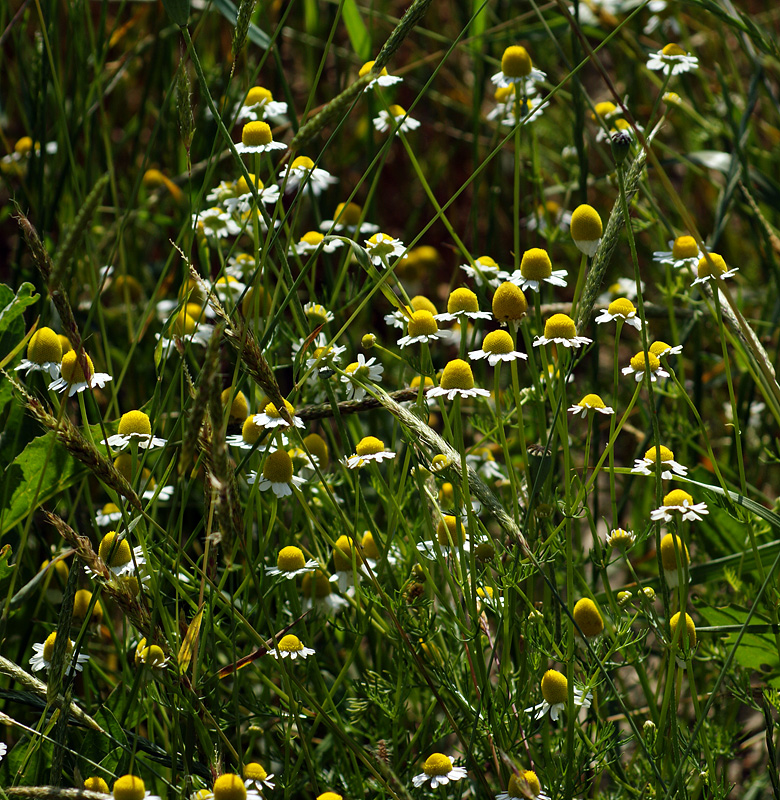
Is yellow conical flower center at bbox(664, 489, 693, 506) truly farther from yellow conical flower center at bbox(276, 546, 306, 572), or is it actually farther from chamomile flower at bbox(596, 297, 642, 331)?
yellow conical flower center at bbox(276, 546, 306, 572)

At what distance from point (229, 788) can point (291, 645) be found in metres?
0.25

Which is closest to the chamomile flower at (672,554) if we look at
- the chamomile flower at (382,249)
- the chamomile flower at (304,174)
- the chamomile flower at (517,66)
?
the chamomile flower at (382,249)

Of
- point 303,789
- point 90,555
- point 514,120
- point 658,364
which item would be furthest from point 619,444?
point 90,555

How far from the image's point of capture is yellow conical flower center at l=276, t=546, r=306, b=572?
3.20 ft

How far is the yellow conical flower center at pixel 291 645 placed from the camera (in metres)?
0.93

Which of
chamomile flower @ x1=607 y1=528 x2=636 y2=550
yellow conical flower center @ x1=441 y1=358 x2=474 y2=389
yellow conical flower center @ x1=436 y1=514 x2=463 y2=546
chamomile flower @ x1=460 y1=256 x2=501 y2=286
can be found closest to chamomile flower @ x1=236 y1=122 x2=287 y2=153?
chamomile flower @ x1=460 y1=256 x2=501 y2=286

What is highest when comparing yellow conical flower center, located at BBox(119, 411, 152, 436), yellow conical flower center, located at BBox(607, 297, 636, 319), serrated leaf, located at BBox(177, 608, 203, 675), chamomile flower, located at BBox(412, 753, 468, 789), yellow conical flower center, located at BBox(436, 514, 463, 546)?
yellow conical flower center, located at BBox(607, 297, 636, 319)

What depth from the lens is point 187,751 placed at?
744mm

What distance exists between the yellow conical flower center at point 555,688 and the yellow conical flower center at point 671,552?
0.17 metres

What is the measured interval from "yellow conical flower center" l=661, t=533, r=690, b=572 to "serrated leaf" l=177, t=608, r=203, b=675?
18.2 inches

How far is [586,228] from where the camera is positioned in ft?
3.26

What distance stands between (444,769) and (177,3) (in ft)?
2.48

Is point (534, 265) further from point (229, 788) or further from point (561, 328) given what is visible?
point (229, 788)

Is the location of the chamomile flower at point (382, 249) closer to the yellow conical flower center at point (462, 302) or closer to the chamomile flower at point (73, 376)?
the yellow conical flower center at point (462, 302)
